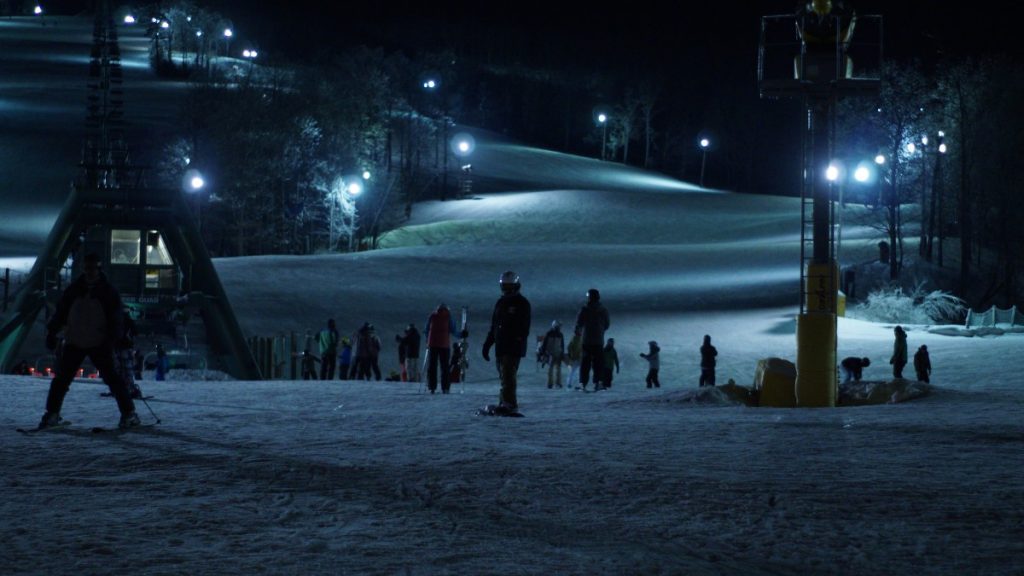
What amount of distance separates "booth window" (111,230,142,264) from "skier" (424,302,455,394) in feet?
53.0

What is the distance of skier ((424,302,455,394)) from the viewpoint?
1695 cm

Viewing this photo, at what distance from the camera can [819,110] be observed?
16391 mm

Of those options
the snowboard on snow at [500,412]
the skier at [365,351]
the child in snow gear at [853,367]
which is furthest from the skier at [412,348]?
the snowboard on snow at [500,412]

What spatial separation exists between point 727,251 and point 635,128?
7141 centimetres

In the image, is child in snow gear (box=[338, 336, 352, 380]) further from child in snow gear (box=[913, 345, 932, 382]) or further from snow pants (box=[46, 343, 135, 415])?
snow pants (box=[46, 343, 135, 415])

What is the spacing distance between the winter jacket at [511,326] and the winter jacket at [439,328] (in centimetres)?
368

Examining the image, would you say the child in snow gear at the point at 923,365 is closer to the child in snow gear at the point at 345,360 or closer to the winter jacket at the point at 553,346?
the winter jacket at the point at 553,346

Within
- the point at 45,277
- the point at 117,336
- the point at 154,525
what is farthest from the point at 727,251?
the point at 154,525

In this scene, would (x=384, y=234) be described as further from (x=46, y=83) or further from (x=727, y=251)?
(x=46, y=83)

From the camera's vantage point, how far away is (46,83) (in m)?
101

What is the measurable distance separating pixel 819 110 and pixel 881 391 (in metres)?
4.01

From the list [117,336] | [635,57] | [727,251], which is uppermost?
[635,57]

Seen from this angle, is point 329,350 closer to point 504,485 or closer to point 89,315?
point 89,315

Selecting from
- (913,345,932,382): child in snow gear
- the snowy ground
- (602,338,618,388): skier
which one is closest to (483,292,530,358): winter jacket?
the snowy ground
